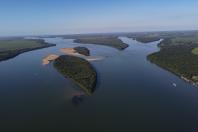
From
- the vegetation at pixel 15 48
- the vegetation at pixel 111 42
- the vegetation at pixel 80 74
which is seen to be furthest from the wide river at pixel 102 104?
the vegetation at pixel 111 42

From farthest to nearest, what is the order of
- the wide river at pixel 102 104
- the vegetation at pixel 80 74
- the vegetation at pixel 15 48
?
the vegetation at pixel 15 48 < the vegetation at pixel 80 74 < the wide river at pixel 102 104

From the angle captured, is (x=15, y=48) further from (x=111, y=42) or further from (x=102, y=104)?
(x=102, y=104)

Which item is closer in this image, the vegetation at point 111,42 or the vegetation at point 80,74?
the vegetation at point 80,74

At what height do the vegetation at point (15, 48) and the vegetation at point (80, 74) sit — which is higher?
the vegetation at point (80, 74)

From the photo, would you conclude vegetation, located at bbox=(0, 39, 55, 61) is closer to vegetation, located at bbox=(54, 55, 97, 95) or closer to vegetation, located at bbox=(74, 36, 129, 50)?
vegetation, located at bbox=(54, 55, 97, 95)

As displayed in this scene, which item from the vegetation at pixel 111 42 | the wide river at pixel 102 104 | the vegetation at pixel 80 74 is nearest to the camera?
the wide river at pixel 102 104

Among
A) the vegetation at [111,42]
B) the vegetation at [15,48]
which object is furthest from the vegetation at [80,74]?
the vegetation at [111,42]

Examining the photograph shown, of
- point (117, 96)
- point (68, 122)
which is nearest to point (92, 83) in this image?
point (117, 96)

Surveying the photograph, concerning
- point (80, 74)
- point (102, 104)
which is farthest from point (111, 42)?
point (102, 104)

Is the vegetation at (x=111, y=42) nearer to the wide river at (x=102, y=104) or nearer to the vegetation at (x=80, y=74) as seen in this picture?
the vegetation at (x=80, y=74)
